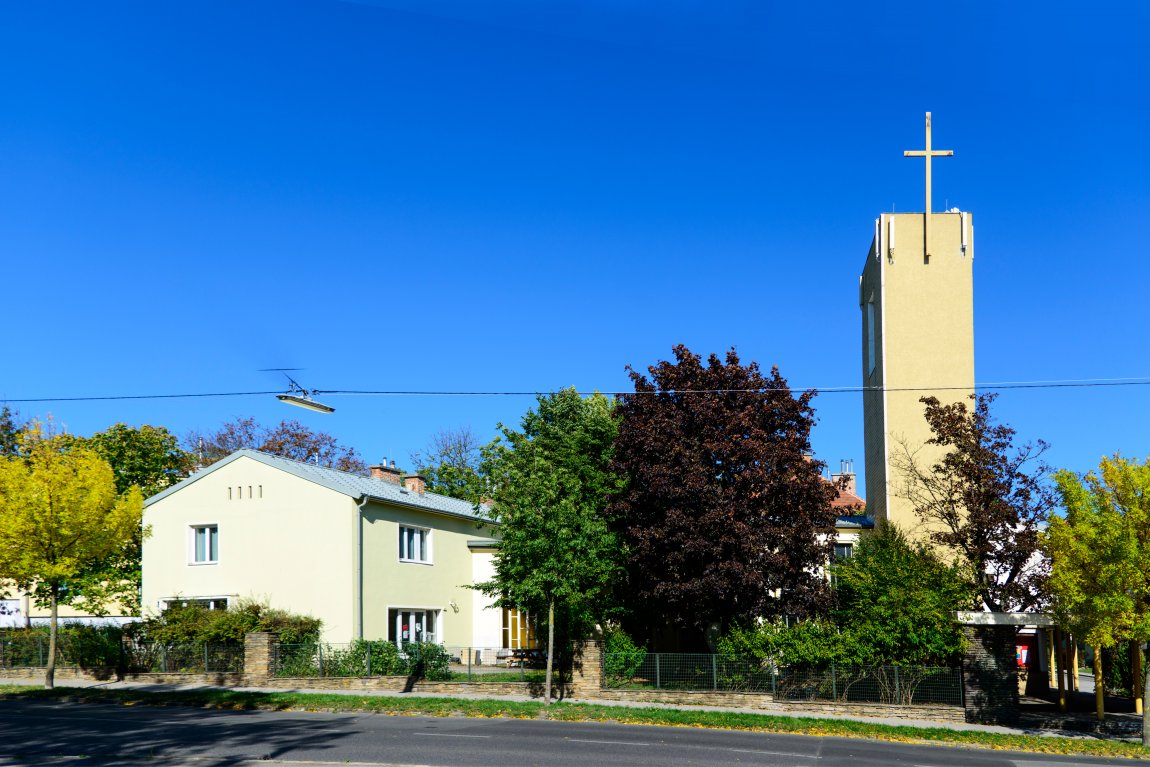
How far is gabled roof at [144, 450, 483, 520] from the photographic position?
32906 millimetres

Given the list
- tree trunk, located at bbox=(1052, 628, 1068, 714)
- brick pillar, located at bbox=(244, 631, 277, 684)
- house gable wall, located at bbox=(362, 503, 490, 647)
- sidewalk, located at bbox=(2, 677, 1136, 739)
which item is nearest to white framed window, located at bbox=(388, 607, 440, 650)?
house gable wall, located at bbox=(362, 503, 490, 647)

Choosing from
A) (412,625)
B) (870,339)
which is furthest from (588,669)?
(870,339)

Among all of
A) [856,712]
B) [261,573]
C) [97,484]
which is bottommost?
[856,712]

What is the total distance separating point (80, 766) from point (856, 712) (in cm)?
1660

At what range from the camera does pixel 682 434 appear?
→ 27.9m

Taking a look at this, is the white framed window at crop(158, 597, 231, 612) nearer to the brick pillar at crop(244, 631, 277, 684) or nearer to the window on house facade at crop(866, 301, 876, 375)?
the brick pillar at crop(244, 631, 277, 684)

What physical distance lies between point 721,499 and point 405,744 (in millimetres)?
11296

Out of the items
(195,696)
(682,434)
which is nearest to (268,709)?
(195,696)

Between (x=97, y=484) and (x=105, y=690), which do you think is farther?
(x=97, y=484)

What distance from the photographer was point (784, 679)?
25.5m

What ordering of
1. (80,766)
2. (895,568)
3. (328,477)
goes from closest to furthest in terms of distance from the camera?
(80,766), (895,568), (328,477)

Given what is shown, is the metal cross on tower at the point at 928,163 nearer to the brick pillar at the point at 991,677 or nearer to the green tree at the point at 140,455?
the brick pillar at the point at 991,677

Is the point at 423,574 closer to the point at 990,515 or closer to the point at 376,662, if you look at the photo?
the point at 376,662

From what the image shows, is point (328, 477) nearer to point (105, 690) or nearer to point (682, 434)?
point (105, 690)
